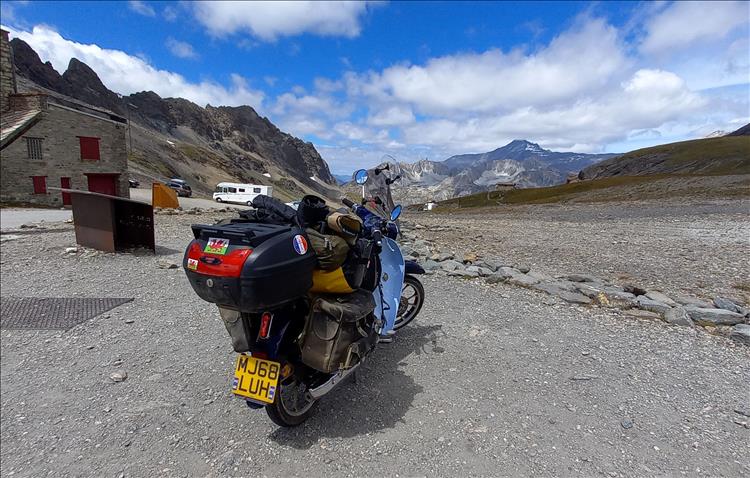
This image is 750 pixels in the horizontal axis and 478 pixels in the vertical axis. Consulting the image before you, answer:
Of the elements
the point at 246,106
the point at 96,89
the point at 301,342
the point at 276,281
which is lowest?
the point at 301,342

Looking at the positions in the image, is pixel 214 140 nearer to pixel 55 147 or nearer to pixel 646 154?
pixel 55 147

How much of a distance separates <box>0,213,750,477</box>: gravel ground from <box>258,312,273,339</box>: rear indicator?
3.15 ft

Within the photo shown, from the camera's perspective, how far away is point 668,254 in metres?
11.4

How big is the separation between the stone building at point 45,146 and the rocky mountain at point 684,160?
100391 mm

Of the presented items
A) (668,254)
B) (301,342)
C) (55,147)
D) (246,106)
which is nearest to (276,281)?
(301,342)

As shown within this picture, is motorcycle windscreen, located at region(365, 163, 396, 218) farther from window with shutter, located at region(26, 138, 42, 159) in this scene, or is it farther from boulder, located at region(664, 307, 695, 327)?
window with shutter, located at region(26, 138, 42, 159)

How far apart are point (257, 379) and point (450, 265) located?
250 inches

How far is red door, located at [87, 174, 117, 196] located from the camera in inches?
1214

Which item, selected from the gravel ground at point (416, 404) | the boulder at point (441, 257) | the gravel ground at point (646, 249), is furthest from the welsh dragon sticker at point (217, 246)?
the gravel ground at point (646, 249)

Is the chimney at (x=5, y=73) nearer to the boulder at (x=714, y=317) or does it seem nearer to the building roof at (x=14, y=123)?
the building roof at (x=14, y=123)

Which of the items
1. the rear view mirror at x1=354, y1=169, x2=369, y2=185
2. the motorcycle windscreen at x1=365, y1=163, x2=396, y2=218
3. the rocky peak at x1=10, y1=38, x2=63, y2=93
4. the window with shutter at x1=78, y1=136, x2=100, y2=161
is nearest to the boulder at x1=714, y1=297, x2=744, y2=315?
the motorcycle windscreen at x1=365, y1=163, x2=396, y2=218

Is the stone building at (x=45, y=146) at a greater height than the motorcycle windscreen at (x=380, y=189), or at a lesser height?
greater

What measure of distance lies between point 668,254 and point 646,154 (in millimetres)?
133910

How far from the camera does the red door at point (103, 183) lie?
30828mm
